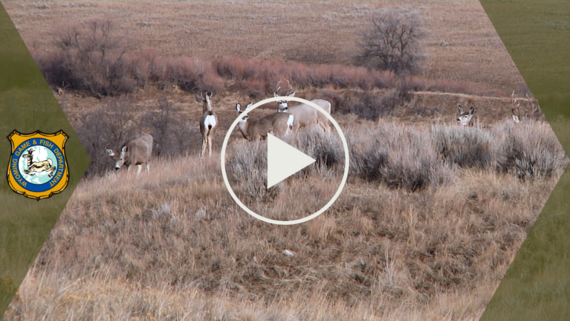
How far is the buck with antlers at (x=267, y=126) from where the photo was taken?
44.4 feet

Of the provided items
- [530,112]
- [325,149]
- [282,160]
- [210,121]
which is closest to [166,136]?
[210,121]

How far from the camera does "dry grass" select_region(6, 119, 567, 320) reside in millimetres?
6176

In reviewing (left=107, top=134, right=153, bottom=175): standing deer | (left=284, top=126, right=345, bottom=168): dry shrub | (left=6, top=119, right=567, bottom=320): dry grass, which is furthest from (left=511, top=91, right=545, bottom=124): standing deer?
(left=107, top=134, right=153, bottom=175): standing deer

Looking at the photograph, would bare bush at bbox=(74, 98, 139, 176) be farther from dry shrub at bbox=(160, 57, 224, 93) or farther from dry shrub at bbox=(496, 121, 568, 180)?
dry shrub at bbox=(160, 57, 224, 93)

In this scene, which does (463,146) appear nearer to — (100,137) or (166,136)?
(100,137)

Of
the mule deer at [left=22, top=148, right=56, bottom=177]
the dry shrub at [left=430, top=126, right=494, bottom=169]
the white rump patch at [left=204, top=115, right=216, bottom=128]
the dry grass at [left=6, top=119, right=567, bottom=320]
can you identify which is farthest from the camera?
the white rump patch at [left=204, top=115, right=216, bottom=128]

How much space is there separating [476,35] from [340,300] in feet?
199

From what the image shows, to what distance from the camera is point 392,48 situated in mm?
47125

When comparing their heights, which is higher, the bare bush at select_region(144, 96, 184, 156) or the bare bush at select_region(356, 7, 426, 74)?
the bare bush at select_region(356, 7, 426, 74)

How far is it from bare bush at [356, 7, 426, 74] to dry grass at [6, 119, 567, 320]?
123ft

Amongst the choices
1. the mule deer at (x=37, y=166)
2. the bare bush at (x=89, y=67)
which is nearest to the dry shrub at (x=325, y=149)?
the mule deer at (x=37, y=166)

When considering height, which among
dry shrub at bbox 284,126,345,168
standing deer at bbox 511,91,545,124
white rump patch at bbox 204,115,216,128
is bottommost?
standing deer at bbox 511,91,545,124

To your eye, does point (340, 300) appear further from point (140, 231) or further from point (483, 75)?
point (483, 75)

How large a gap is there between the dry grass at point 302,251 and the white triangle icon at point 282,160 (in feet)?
0.74
